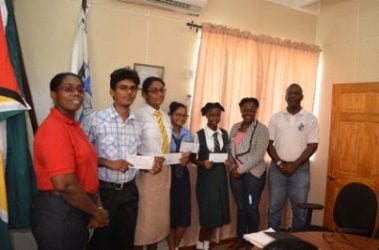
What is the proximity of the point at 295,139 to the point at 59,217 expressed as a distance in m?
2.58

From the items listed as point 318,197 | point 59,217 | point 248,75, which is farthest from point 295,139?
point 59,217

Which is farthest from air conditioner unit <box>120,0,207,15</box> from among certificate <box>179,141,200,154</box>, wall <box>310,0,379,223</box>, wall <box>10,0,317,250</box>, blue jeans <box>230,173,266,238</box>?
wall <box>310,0,379,223</box>

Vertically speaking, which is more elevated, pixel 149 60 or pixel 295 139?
pixel 149 60

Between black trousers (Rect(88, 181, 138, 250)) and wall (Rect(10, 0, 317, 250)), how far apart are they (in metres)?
1.03

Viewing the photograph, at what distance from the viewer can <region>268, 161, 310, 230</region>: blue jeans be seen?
11.1 feet

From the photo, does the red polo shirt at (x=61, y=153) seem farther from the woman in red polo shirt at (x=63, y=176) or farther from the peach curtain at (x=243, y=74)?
the peach curtain at (x=243, y=74)

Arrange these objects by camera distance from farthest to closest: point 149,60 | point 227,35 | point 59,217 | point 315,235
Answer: point 227,35
point 149,60
point 315,235
point 59,217

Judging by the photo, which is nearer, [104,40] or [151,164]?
[151,164]

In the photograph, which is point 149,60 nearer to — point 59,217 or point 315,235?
point 59,217

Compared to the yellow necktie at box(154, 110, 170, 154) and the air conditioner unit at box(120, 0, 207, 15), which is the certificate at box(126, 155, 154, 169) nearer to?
the yellow necktie at box(154, 110, 170, 154)

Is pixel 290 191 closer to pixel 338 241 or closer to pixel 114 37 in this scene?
pixel 338 241

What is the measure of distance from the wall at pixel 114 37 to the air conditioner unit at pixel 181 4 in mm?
89

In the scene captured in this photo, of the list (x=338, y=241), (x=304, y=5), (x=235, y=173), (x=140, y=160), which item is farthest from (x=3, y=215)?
(x=304, y=5)

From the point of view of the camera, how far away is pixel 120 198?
6.95ft
